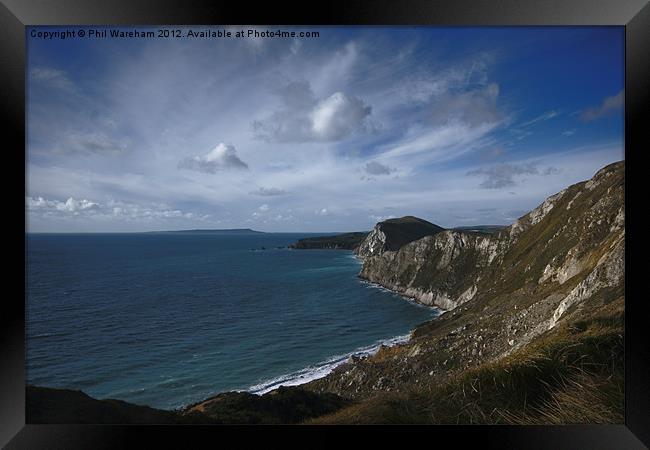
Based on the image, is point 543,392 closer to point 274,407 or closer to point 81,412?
point 274,407

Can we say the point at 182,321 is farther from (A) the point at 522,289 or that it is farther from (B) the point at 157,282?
(A) the point at 522,289

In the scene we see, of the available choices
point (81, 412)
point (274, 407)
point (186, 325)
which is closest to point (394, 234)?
point (186, 325)

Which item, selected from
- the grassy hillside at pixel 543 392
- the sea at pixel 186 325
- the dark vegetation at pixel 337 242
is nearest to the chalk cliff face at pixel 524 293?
the grassy hillside at pixel 543 392

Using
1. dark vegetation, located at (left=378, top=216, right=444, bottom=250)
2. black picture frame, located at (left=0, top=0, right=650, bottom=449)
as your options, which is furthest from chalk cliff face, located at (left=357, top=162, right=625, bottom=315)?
black picture frame, located at (left=0, top=0, right=650, bottom=449)

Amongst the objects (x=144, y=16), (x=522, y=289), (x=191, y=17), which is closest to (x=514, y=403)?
(x=191, y=17)

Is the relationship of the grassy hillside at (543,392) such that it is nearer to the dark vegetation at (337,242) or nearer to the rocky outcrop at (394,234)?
the rocky outcrop at (394,234)

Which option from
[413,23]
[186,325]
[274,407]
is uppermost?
[413,23]
